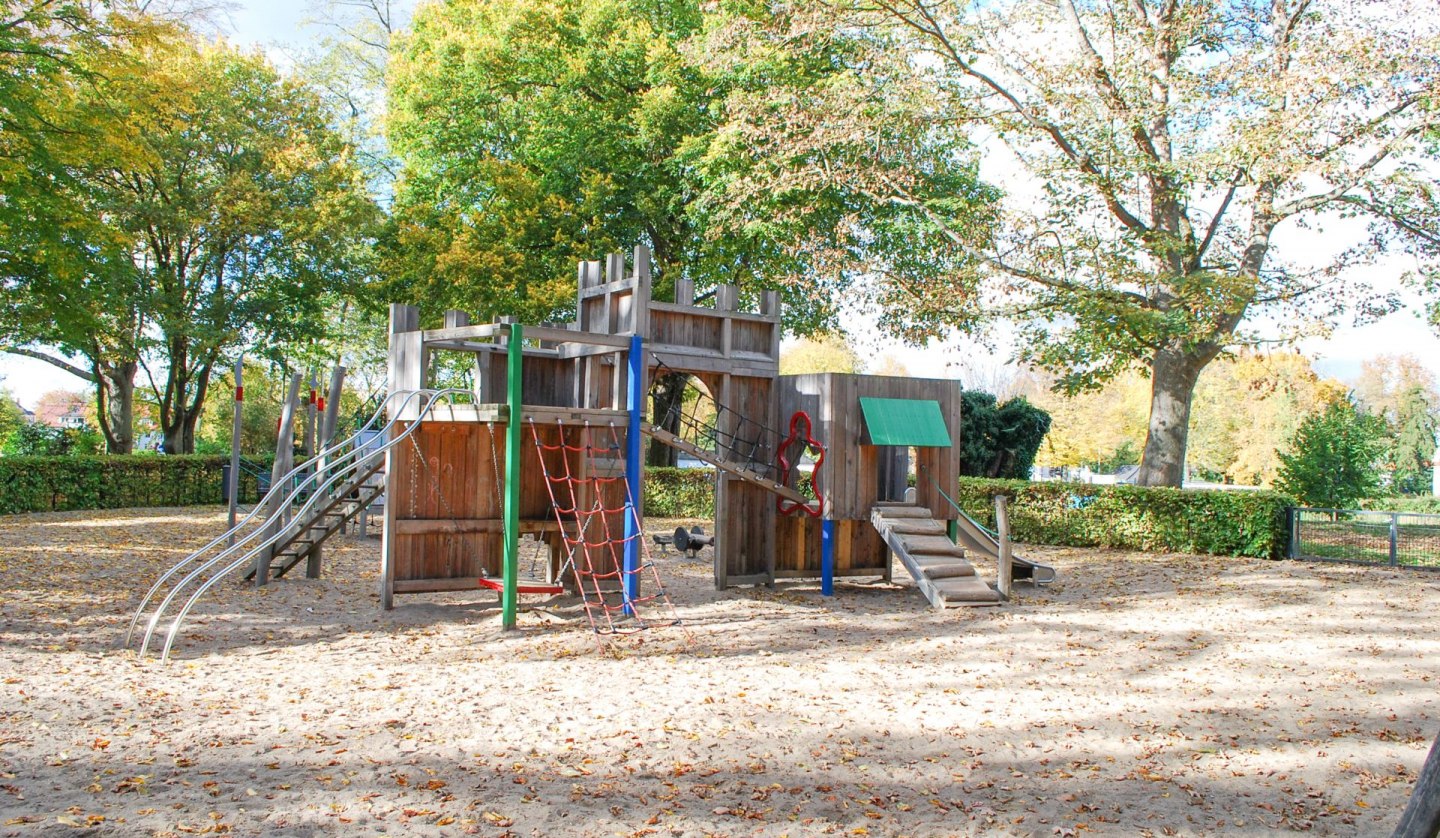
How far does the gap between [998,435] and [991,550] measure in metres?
12.1

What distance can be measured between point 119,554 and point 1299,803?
15.7 metres

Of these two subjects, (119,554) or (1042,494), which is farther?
(1042,494)

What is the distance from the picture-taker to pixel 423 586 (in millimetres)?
11969

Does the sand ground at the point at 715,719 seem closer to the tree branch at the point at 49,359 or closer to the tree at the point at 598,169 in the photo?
the tree at the point at 598,169

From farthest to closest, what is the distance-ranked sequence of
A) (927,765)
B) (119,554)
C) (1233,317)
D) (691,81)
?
(691,81)
(1233,317)
(119,554)
(927,765)

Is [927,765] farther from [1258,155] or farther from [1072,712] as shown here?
[1258,155]

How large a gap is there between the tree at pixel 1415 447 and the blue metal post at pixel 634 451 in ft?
155

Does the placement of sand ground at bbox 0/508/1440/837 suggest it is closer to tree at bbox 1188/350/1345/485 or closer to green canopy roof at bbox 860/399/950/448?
green canopy roof at bbox 860/399/950/448

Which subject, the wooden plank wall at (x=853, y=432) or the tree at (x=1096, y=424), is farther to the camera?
the tree at (x=1096, y=424)

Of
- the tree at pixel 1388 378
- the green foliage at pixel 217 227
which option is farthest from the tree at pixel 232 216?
the tree at pixel 1388 378

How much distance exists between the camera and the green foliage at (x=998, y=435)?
86.3 ft

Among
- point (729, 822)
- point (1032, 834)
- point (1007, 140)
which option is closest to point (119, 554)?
point (729, 822)

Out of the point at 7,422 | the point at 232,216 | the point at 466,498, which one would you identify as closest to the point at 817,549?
the point at 466,498

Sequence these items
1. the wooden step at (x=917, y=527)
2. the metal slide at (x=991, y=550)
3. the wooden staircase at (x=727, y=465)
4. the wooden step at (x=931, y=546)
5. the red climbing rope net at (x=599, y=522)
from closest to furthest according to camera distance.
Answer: the red climbing rope net at (x=599, y=522) < the wooden staircase at (x=727, y=465) < the wooden step at (x=931, y=546) < the wooden step at (x=917, y=527) < the metal slide at (x=991, y=550)
